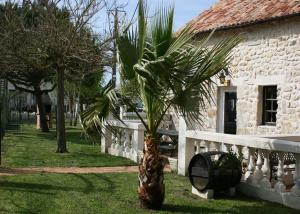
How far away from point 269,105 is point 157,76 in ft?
23.9

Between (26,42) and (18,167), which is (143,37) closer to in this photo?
(18,167)

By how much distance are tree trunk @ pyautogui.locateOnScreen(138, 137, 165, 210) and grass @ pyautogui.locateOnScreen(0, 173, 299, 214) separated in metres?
0.21

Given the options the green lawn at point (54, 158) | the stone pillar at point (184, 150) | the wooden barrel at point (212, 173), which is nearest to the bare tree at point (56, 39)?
the green lawn at point (54, 158)

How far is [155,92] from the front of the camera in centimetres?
688

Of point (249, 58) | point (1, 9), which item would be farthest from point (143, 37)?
point (1, 9)

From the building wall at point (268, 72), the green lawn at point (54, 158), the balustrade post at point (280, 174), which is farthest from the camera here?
the green lawn at point (54, 158)

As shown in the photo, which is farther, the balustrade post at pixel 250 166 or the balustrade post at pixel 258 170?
the balustrade post at pixel 250 166

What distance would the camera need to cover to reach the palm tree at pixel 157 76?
6836 millimetres

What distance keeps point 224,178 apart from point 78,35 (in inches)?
312

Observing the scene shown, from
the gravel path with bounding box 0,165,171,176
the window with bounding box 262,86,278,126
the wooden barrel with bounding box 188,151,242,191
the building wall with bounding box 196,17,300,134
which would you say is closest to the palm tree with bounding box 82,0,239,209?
the wooden barrel with bounding box 188,151,242,191

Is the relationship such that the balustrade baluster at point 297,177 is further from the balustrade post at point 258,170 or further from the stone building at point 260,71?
the stone building at point 260,71

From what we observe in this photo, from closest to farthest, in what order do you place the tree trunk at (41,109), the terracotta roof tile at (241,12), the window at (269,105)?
the terracotta roof tile at (241,12) → the window at (269,105) → the tree trunk at (41,109)

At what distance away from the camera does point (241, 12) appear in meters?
14.3

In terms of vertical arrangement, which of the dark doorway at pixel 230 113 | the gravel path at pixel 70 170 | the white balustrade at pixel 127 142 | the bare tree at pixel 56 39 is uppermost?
the bare tree at pixel 56 39
